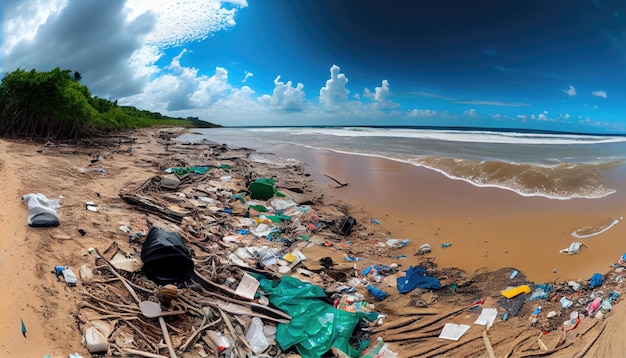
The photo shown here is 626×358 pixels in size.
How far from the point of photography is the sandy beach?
3.55 metres

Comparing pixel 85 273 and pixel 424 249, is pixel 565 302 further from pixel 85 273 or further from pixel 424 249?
pixel 85 273

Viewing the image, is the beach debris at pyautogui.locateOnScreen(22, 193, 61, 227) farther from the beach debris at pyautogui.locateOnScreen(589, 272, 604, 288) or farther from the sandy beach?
the beach debris at pyautogui.locateOnScreen(589, 272, 604, 288)

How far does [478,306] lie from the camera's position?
15.3ft

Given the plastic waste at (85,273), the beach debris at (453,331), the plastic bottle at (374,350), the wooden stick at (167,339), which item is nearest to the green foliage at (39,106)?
the plastic waste at (85,273)

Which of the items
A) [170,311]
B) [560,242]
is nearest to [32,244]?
[170,311]

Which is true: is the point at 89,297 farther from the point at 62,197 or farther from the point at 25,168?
the point at 25,168

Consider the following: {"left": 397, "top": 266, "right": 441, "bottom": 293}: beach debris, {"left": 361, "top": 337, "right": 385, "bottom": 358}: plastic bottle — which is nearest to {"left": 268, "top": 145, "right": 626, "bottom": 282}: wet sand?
{"left": 397, "top": 266, "right": 441, "bottom": 293}: beach debris

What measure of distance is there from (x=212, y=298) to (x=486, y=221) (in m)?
6.47

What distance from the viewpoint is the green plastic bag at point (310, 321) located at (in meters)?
4.04

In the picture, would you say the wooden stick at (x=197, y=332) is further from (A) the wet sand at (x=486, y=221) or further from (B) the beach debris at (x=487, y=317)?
(A) the wet sand at (x=486, y=221)

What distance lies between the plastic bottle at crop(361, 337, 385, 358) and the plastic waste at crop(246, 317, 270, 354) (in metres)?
1.13

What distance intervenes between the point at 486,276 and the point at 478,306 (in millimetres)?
1125

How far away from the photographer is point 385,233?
8.01 meters

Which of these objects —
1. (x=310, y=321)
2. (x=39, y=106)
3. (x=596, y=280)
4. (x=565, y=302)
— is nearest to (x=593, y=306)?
(x=565, y=302)
